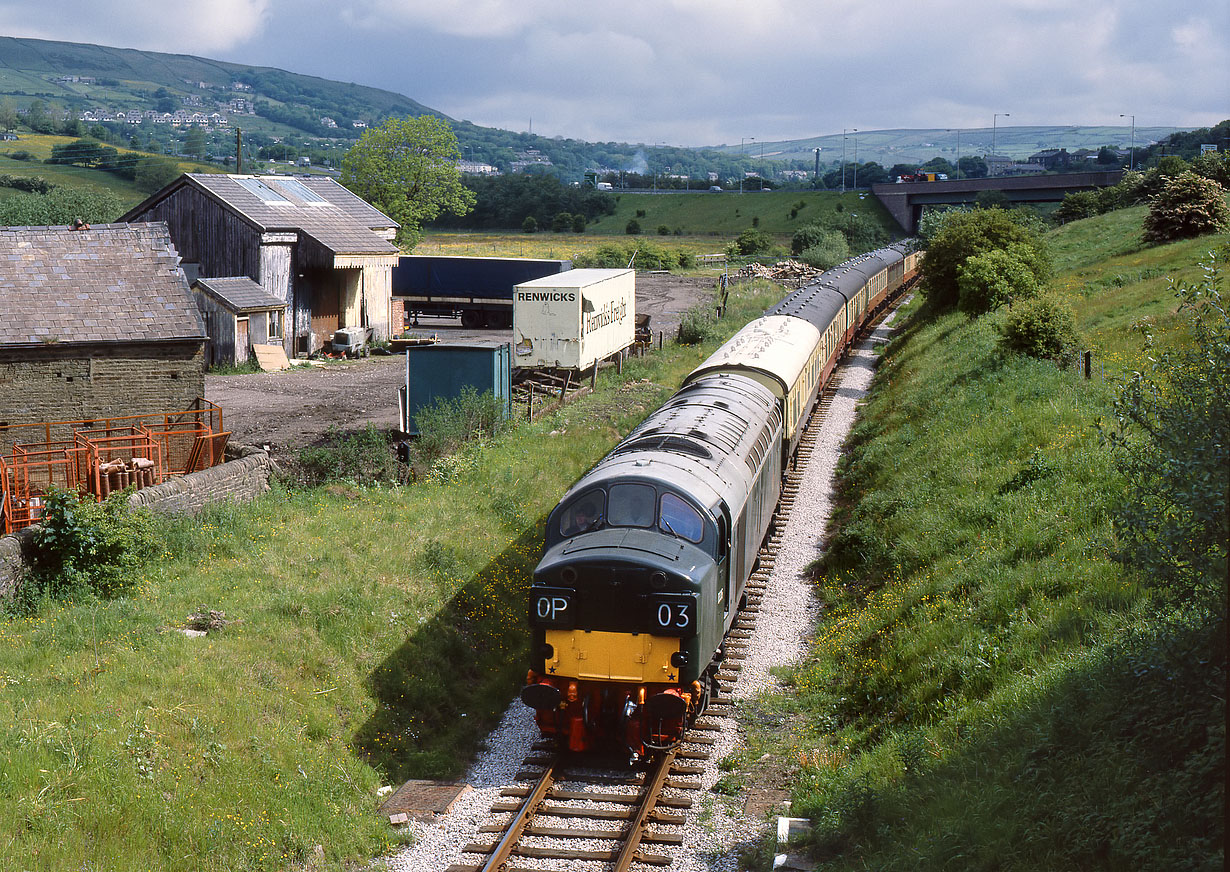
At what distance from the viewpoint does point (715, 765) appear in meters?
12.6

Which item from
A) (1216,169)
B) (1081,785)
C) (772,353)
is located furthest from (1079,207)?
(1081,785)

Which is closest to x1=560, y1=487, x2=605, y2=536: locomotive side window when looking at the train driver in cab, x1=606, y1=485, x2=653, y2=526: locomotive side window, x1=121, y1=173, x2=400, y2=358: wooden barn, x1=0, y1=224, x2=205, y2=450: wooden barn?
the train driver in cab

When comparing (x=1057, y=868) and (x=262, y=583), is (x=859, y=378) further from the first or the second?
(x=1057, y=868)

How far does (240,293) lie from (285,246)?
12.1 feet

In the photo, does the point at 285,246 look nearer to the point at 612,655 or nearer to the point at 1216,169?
the point at 612,655

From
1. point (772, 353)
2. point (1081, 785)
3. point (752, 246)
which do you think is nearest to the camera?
point (1081, 785)

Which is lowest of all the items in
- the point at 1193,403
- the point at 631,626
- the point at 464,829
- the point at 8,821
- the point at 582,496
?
Result: the point at 464,829

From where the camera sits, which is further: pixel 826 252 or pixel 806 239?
pixel 806 239

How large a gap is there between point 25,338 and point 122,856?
682 inches

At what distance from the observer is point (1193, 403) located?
324 inches

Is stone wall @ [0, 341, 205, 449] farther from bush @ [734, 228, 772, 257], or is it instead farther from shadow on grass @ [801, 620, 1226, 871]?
bush @ [734, 228, 772, 257]

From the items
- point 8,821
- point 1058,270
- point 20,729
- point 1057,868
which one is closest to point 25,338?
point 20,729

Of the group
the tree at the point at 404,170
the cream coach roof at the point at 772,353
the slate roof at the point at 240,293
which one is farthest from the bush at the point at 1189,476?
the tree at the point at 404,170

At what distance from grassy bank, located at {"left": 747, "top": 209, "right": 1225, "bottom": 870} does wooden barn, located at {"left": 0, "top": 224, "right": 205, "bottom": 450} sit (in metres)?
16.7
